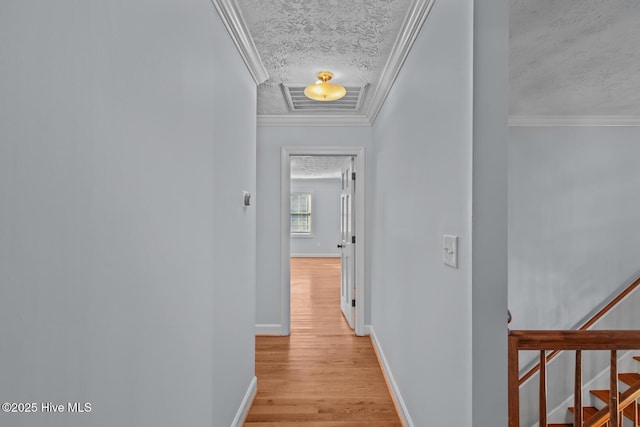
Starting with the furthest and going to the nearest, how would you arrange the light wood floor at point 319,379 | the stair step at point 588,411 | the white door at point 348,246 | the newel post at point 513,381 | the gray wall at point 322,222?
the gray wall at point 322,222
the white door at point 348,246
the stair step at point 588,411
the light wood floor at point 319,379
the newel post at point 513,381

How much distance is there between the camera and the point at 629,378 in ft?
11.3

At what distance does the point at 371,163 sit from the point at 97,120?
3.27 m

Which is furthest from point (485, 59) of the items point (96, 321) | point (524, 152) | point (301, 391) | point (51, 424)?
point (524, 152)

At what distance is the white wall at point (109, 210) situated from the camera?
593 millimetres

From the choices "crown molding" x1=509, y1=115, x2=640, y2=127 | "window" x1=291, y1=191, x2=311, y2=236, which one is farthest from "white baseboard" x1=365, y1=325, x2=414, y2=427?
"window" x1=291, y1=191, x2=311, y2=236

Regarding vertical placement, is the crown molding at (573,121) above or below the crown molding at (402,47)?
below

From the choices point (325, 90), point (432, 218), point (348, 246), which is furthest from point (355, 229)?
point (432, 218)

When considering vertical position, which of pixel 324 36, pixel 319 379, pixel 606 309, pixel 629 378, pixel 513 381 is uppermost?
pixel 324 36

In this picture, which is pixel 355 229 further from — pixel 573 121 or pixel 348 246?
pixel 573 121

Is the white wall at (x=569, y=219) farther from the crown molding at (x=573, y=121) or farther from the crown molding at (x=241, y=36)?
the crown molding at (x=241, y=36)

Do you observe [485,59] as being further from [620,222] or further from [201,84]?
[620,222]

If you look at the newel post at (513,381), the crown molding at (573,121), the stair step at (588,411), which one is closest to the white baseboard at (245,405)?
the newel post at (513,381)

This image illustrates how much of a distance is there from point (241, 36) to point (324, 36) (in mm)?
548

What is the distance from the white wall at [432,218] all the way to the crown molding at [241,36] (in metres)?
1.04
